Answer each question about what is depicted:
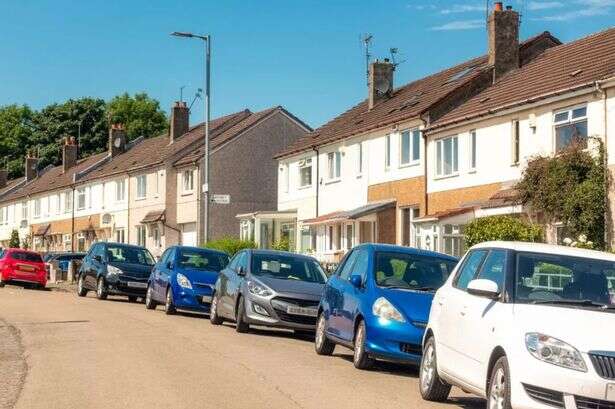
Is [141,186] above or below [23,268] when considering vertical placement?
above

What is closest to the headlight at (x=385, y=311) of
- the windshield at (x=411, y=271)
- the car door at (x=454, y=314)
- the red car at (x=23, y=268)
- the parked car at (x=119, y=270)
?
the windshield at (x=411, y=271)

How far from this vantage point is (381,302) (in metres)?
14.5

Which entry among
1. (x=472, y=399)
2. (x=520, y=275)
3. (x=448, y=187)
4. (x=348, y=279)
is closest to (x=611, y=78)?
(x=448, y=187)

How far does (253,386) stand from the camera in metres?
12.5

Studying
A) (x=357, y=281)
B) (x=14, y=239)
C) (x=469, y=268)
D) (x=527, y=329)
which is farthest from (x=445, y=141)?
(x=14, y=239)

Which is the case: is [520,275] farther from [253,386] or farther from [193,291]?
[193,291]

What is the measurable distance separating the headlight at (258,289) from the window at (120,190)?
48.0m

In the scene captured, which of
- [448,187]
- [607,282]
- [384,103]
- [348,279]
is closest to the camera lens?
[607,282]

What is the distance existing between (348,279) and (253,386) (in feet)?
12.3

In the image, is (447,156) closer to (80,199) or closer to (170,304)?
(170,304)

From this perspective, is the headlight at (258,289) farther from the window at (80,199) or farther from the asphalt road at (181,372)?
the window at (80,199)

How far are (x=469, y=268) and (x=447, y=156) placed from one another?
25.7m

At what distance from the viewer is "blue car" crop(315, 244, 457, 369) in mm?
14148

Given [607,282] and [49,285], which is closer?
[607,282]
